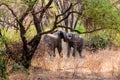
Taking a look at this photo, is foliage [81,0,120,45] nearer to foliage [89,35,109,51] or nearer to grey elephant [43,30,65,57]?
grey elephant [43,30,65,57]

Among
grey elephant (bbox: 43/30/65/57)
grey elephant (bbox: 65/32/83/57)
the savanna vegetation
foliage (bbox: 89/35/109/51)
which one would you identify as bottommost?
foliage (bbox: 89/35/109/51)

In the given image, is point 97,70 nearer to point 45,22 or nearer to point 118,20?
point 118,20

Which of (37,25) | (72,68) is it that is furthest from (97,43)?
(37,25)

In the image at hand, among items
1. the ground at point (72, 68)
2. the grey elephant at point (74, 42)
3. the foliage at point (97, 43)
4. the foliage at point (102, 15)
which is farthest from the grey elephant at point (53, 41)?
the foliage at point (97, 43)

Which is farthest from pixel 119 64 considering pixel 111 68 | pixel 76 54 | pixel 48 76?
pixel 76 54

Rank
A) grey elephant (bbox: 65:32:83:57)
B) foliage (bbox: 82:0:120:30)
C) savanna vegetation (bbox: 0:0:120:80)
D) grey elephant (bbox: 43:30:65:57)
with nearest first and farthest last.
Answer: foliage (bbox: 82:0:120:30) → savanna vegetation (bbox: 0:0:120:80) → grey elephant (bbox: 43:30:65:57) → grey elephant (bbox: 65:32:83:57)

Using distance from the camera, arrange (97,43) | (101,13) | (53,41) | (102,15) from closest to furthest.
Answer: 1. (101,13)
2. (102,15)
3. (53,41)
4. (97,43)

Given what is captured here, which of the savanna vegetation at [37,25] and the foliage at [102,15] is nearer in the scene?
the foliage at [102,15]

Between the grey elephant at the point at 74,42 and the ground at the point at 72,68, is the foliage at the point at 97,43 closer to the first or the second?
the grey elephant at the point at 74,42

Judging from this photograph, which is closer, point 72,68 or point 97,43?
point 72,68

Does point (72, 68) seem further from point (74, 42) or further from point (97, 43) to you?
point (97, 43)

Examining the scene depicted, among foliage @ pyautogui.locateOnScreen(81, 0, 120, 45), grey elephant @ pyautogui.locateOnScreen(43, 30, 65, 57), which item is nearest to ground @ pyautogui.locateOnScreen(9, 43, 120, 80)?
grey elephant @ pyautogui.locateOnScreen(43, 30, 65, 57)

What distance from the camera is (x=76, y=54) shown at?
2364 cm

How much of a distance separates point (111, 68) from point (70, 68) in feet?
6.13
